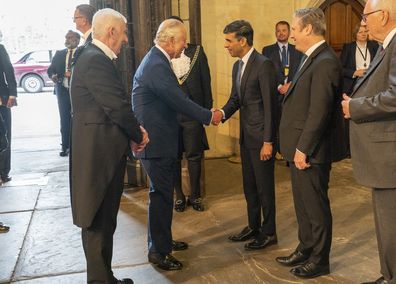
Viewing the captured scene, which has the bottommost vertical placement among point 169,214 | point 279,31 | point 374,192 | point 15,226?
point 15,226

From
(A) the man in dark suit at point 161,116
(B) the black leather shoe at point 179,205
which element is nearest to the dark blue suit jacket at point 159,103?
(A) the man in dark suit at point 161,116

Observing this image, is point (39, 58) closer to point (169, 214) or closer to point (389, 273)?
point (169, 214)

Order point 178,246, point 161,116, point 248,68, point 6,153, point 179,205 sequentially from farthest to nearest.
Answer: point 6,153, point 179,205, point 178,246, point 248,68, point 161,116

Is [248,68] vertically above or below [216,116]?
above

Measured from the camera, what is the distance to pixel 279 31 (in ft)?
19.5

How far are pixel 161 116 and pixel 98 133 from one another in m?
0.65

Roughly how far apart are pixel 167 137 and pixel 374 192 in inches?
53.5

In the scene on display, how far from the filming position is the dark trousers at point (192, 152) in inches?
181

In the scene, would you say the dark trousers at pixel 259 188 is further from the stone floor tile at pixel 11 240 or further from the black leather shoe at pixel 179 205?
the stone floor tile at pixel 11 240

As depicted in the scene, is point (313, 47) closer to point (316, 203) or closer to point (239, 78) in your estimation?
point (239, 78)

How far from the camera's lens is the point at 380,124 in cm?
253

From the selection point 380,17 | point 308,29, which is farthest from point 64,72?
point 380,17

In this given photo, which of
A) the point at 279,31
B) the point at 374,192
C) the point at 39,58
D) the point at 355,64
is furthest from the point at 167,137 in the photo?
the point at 39,58

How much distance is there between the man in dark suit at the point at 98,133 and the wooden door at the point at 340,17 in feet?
15.6
